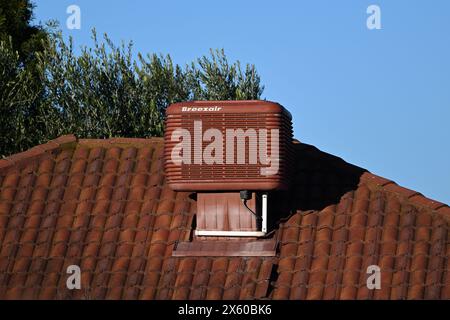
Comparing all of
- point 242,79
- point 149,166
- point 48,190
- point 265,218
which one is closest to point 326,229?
point 265,218

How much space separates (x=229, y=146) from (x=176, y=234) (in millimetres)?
1794

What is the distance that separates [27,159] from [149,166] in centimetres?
212

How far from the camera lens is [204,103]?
18.2m

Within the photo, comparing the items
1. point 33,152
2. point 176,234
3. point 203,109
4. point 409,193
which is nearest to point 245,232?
point 176,234

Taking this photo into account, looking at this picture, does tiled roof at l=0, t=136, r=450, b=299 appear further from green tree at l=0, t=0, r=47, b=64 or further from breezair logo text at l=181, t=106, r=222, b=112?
green tree at l=0, t=0, r=47, b=64

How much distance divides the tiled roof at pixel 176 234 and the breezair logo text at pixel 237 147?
52.4 inches

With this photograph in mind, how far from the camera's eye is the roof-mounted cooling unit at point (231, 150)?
1792 cm


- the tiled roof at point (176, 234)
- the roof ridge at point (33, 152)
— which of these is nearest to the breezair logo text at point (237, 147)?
the tiled roof at point (176, 234)

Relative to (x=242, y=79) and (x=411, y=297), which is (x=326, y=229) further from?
(x=242, y=79)

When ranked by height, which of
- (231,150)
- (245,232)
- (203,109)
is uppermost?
A: (203,109)

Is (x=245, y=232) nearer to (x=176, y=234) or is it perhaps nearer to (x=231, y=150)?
(x=176, y=234)

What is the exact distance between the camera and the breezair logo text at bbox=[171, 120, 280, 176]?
1791 centimetres

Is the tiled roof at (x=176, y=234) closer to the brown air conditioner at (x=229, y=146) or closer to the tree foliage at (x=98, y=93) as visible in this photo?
the brown air conditioner at (x=229, y=146)

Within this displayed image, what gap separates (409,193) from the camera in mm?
19188
